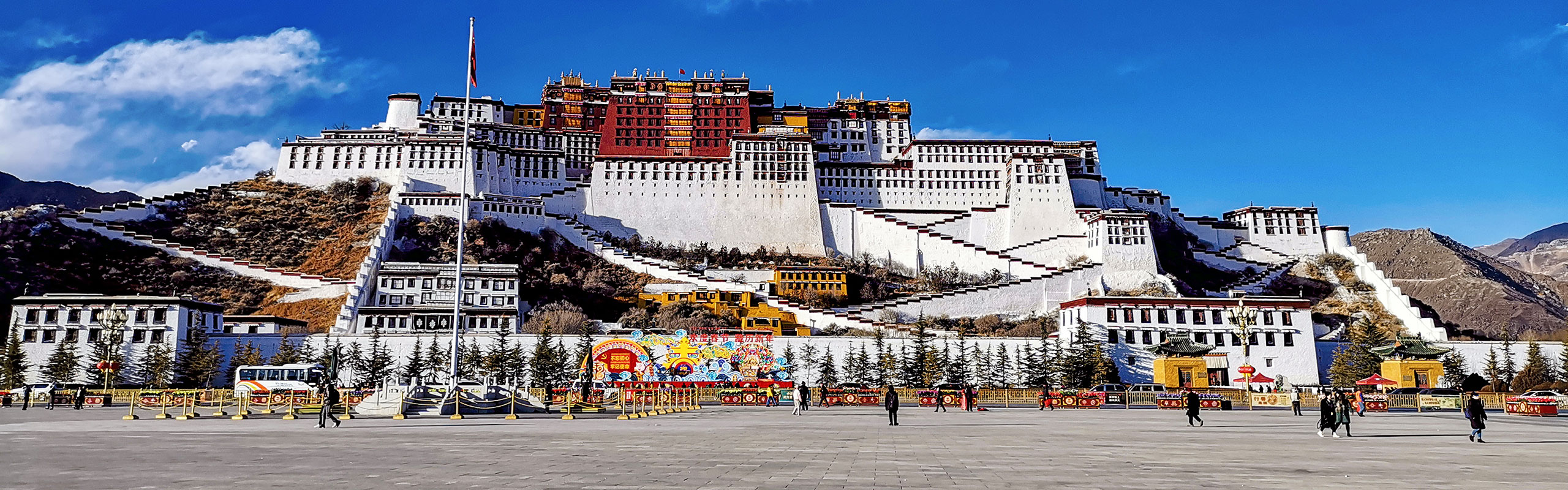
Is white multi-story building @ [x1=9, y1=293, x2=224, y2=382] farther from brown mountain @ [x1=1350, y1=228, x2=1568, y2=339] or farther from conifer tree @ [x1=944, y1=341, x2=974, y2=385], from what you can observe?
brown mountain @ [x1=1350, y1=228, x2=1568, y2=339]

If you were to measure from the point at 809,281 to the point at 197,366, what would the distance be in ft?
142

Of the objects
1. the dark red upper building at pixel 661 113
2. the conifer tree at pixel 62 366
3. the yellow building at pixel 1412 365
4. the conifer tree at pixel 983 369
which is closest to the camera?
the yellow building at pixel 1412 365

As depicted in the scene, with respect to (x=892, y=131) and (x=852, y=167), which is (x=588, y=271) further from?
(x=892, y=131)

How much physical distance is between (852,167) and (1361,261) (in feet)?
154

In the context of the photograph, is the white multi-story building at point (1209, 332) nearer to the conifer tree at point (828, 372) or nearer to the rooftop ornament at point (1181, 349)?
the rooftop ornament at point (1181, 349)

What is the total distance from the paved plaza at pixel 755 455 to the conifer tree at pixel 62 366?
31.7 metres

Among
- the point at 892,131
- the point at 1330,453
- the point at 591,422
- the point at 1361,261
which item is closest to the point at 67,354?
the point at 591,422

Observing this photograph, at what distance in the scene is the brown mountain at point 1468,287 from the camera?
9675 cm

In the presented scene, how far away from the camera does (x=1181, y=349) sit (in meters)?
56.3

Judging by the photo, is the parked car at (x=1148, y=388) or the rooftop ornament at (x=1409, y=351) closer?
the parked car at (x=1148, y=388)

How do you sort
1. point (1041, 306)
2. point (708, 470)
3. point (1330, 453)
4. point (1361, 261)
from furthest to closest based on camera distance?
point (1361, 261), point (1041, 306), point (1330, 453), point (708, 470)

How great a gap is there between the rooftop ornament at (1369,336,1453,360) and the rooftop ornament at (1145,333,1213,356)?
8646mm

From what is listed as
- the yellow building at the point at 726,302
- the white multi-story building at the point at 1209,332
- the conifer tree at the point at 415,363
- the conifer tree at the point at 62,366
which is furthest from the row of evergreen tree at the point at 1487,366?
the conifer tree at the point at 62,366

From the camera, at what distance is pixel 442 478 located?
11.4m
